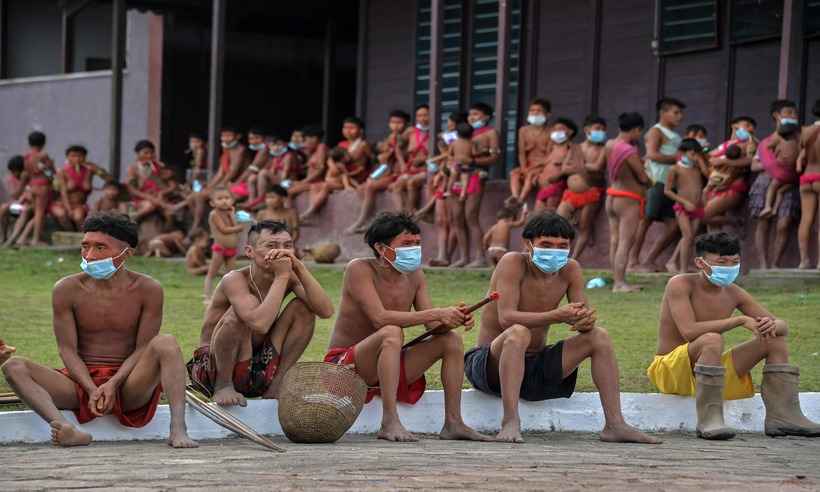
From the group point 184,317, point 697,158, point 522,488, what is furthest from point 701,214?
point 522,488

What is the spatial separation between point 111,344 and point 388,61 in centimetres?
1516

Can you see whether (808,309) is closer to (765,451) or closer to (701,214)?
(701,214)

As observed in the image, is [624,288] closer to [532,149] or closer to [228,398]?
[532,149]

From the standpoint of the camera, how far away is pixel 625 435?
758 cm

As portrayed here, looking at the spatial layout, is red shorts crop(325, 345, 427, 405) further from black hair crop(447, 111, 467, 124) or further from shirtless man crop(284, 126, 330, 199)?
shirtless man crop(284, 126, 330, 199)

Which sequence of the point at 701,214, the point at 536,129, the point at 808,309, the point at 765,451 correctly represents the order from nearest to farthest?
the point at 765,451
the point at 808,309
the point at 701,214
the point at 536,129

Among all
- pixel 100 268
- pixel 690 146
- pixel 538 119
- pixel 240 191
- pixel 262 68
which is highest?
pixel 262 68

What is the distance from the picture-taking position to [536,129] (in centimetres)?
1681

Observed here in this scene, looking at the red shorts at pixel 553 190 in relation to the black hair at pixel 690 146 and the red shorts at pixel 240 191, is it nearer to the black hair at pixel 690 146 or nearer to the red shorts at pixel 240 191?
the black hair at pixel 690 146

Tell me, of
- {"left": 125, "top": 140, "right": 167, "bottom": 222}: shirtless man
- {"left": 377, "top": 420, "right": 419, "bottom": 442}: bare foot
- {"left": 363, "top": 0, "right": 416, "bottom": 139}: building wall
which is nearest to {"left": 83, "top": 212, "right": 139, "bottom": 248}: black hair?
{"left": 377, "top": 420, "right": 419, "bottom": 442}: bare foot

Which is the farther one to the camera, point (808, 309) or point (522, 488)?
A: point (808, 309)

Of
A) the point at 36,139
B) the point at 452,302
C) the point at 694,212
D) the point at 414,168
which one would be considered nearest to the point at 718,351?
the point at 452,302

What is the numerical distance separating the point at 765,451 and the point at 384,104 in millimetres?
15382

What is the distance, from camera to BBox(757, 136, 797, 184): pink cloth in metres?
14.2
